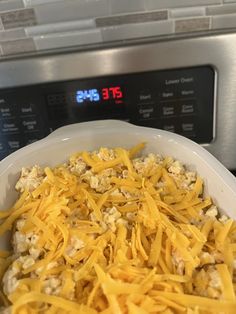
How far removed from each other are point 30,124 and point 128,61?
6.2 inches

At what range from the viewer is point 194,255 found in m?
0.45

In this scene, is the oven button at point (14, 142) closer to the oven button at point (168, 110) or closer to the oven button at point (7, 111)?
the oven button at point (7, 111)

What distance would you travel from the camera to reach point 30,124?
58 centimetres

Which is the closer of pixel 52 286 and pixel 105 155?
pixel 52 286

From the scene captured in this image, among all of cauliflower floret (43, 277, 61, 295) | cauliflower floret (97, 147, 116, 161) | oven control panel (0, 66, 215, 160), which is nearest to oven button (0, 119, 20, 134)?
oven control panel (0, 66, 215, 160)

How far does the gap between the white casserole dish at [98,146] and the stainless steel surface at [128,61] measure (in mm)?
71

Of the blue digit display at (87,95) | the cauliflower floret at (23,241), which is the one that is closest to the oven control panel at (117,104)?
the blue digit display at (87,95)

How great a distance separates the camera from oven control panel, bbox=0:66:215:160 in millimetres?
552

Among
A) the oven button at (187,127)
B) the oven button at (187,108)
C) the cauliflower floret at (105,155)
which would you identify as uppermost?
the oven button at (187,108)

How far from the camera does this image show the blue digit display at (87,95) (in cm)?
56

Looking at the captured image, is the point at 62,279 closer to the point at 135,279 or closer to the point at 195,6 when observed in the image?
the point at 135,279

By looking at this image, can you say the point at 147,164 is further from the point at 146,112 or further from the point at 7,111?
the point at 7,111

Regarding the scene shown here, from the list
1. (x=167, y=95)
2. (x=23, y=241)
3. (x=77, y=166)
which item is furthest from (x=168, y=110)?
(x=23, y=241)

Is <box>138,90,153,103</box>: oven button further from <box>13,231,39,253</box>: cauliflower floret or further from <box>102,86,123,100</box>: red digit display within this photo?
<box>13,231,39,253</box>: cauliflower floret
